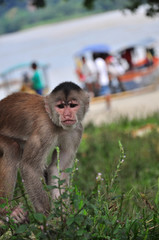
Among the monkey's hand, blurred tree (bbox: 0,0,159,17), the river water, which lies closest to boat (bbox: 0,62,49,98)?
blurred tree (bbox: 0,0,159,17)

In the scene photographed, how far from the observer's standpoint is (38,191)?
3.73m

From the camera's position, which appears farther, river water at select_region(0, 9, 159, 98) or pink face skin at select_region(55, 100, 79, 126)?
river water at select_region(0, 9, 159, 98)

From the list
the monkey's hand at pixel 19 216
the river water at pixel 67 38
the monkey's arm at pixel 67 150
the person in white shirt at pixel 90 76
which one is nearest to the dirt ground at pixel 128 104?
the person in white shirt at pixel 90 76

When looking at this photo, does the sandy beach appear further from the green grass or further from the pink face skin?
the green grass

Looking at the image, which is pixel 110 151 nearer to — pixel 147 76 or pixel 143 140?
pixel 143 140

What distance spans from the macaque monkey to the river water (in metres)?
31.2

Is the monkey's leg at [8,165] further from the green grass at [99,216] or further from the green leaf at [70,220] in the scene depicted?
the green leaf at [70,220]

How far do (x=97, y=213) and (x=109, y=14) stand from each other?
101 metres

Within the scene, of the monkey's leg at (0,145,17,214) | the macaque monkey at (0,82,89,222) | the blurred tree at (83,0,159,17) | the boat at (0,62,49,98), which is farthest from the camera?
the boat at (0,62,49,98)

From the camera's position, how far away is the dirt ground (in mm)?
14398

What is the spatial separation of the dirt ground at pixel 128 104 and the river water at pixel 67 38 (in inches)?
685

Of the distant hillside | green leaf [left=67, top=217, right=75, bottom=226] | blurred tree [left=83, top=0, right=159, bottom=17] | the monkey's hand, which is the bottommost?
the monkey's hand

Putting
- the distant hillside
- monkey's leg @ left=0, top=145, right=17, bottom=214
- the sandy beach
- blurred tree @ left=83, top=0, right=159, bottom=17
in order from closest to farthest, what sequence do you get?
monkey's leg @ left=0, top=145, right=17, bottom=214, blurred tree @ left=83, top=0, right=159, bottom=17, the sandy beach, the distant hillside

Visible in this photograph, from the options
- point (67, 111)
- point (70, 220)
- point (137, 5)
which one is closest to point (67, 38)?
point (137, 5)
